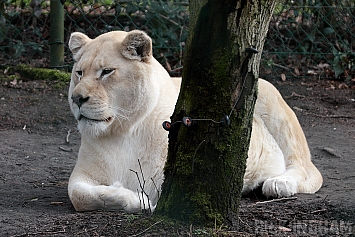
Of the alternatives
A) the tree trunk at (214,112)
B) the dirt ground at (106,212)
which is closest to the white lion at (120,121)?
the dirt ground at (106,212)

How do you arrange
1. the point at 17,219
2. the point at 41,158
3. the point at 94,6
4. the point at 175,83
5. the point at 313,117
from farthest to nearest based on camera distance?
the point at 94,6 < the point at 313,117 < the point at 41,158 < the point at 175,83 < the point at 17,219

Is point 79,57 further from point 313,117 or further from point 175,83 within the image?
point 313,117

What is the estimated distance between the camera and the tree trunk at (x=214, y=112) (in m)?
2.73

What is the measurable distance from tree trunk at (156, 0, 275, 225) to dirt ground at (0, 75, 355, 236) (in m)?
0.12

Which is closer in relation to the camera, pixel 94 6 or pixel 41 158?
pixel 41 158

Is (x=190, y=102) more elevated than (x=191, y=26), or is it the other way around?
(x=191, y=26)

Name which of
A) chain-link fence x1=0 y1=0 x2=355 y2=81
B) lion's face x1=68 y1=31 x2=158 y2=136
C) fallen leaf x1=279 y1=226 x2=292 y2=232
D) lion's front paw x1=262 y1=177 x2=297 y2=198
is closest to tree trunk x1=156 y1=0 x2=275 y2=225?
fallen leaf x1=279 y1=226 x2=292 y2=232

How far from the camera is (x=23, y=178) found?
445cm

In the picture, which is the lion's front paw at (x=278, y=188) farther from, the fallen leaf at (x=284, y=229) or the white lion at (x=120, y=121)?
the fallen leaf at (x=284, y=229)

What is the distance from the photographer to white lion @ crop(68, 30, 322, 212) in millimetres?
3465

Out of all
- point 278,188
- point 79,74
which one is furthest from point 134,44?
point 278,188

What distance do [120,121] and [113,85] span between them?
0.69 feet

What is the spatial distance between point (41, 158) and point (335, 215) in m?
2.60

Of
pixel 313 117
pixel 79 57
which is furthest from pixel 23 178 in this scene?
pixel 313 117
